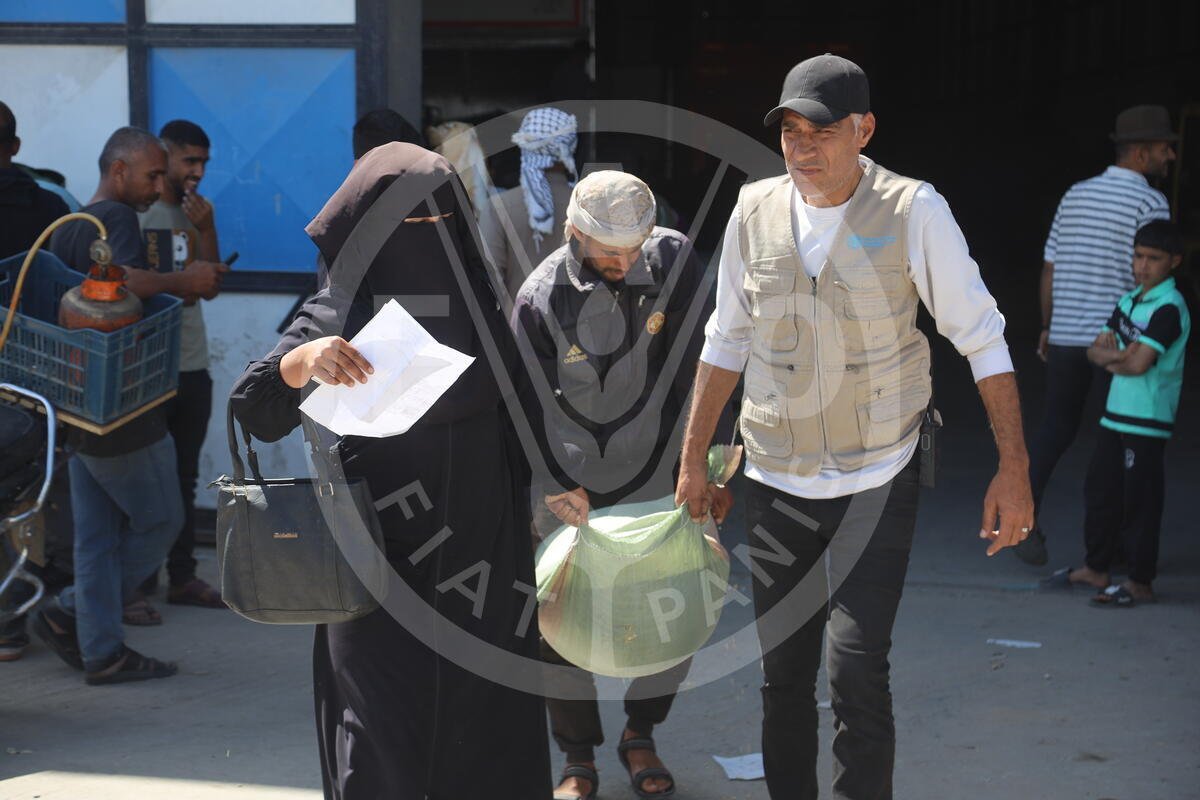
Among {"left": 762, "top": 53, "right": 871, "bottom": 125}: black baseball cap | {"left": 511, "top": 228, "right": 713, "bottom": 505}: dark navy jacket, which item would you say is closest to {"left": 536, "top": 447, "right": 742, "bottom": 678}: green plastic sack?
{"left": 511, "top": 228, "right": 713, "bottom": 505}: dark navy jacket

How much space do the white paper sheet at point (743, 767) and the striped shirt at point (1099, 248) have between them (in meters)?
2.80

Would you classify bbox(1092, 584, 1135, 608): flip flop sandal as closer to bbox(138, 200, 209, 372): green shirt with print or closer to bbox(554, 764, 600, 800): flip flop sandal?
bbox(554, 764, 600, 800): flip flop sandal

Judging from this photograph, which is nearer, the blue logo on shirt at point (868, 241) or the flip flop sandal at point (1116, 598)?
the blue logo on shirt at point (868, 241)

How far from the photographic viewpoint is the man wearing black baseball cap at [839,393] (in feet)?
10.4

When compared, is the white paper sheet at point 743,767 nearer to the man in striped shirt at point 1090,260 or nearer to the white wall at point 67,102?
the man in striped shirt at point 1090,260

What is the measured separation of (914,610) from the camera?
5602 millimetres

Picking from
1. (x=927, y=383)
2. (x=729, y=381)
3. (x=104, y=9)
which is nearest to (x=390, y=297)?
(x=729, y=381)

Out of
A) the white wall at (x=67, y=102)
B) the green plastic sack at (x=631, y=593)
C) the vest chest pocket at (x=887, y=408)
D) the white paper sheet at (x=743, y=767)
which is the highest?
the white wall at (x=67, y=102)

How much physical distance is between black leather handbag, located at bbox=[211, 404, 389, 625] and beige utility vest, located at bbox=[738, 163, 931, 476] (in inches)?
43.9

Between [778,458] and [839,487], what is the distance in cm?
18

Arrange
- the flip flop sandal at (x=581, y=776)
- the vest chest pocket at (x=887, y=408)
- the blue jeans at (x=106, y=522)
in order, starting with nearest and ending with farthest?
the vest chest pocket at (x=887, y=408)
the flip flop sandal at (x=581, y=776)
the blue jeans at (x=106, y=522)

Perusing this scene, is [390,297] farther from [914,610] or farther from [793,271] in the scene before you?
[914,610]

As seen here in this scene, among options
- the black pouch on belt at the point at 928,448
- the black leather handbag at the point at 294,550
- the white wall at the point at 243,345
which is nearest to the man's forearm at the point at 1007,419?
the black pouch on belt at the point at 928,448

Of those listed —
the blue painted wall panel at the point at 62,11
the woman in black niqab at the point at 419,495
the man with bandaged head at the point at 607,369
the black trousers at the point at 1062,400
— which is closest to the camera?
the woman in black niqab at the point at 419,495
